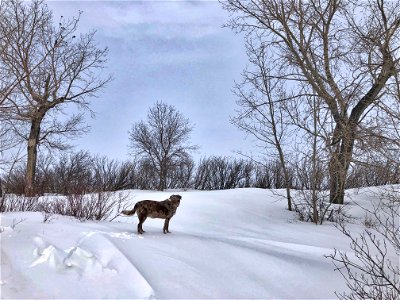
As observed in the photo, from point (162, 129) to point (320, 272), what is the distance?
30.9 m

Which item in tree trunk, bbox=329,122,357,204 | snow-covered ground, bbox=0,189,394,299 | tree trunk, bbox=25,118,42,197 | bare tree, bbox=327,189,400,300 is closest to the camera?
snow-covered ground, bbox=0,189,394,299

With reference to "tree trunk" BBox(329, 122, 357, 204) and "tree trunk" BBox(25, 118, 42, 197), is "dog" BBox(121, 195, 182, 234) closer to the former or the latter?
"tree trunk" BBox(329, 122, 357, 204)

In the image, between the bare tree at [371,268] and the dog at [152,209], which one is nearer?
the bare tree at [371,268]

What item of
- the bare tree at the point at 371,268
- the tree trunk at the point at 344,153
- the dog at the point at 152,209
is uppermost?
the tree trunk at the point at 344,153

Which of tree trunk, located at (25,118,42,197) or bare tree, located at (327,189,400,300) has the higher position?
tree trunk, located at (25,118,42,197)

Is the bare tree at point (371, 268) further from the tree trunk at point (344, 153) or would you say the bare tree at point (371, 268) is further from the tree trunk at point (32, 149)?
the tree trunk at point (32, 149)

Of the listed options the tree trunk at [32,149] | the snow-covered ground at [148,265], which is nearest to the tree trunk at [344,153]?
the snow-covered ground at [148,265]

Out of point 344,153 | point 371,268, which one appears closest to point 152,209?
point 371,268

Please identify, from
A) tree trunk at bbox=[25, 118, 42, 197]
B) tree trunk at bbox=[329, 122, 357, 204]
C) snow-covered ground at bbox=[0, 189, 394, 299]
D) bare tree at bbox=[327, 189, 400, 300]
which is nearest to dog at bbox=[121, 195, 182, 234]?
snow-covered ground at bbox=[0, 189, 394, 299]

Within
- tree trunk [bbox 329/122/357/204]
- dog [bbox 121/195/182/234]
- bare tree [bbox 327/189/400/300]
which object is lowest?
bare tree [bbox 327/189/400/300]

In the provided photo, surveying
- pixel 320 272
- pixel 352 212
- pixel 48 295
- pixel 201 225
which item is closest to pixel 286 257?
pixel 320 272

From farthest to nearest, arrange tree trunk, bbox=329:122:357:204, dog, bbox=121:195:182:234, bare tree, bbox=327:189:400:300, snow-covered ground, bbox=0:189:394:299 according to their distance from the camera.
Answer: tree trunk, bbox=329:122:357:204, dog, bbox=121:195:182:234, bare tree, bbox=327:189:400:300, snow-covered ground, bbox=0:189:394:299

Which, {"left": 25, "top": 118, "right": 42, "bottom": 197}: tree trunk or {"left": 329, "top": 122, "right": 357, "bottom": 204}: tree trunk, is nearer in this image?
{"left": 329, "top": 122, "right": 357, "bottom": 204}: tree trunk

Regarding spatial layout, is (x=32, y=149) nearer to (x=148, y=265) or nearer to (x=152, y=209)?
(x=152, y=209)
